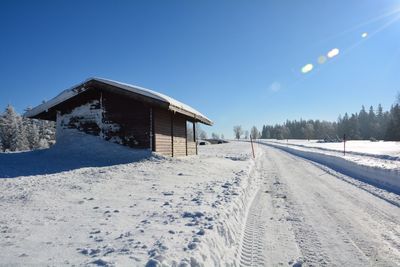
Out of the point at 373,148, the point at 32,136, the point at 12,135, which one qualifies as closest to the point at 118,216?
the point at 373,148

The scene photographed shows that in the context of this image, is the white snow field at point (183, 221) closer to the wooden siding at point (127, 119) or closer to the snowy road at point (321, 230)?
the snowy road at point (321, 230)

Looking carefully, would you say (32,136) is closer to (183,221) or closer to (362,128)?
(183,221)

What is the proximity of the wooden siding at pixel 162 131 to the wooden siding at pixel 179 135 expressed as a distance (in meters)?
1.15

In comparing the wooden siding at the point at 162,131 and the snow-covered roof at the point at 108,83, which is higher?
the snow-covered roof at the point at 108,83

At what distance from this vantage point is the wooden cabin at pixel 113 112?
1549 cm

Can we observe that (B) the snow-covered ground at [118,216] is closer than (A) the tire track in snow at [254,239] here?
Yes

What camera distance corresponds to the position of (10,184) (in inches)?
351

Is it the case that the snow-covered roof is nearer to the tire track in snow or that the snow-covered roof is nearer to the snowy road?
the snowy road

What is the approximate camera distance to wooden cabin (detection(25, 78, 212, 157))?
1549cm

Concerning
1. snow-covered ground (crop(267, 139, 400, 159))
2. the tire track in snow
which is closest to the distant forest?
snow-covered ground (crop(267, 139, 400, 159))

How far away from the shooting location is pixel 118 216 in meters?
6.20

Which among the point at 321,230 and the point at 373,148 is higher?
the point at 373,148

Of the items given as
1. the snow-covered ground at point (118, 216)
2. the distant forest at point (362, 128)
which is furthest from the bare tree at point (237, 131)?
the snow-covered ground at point (118, 216)

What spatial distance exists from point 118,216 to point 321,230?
3.90 metres
